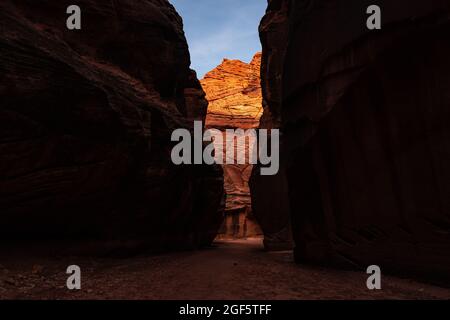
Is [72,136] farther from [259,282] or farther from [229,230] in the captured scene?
[229,230]

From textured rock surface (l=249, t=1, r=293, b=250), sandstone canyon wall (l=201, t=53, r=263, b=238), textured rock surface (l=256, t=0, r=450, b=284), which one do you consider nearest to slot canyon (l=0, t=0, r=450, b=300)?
textured rock surface (l=256, t=0, r=450, b=284)

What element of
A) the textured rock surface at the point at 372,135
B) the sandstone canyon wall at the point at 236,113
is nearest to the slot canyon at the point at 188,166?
the textured rock surface at the point at 372,135

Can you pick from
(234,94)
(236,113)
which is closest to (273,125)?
(236,113)

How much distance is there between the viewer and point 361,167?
10.2m

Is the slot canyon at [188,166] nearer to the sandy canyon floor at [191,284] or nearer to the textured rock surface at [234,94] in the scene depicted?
the sandy canyon floor at [191,284]

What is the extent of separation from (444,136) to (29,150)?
37.0ft

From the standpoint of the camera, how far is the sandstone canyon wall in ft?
155

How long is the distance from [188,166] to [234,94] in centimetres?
5732

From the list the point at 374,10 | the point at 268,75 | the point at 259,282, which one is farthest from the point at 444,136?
the point at 268,75

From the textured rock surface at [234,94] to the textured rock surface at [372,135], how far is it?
51086 mm

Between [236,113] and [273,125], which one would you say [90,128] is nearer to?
[273,125]

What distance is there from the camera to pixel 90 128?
12.2m

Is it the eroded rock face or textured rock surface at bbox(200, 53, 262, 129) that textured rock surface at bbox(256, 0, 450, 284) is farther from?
textured rock surface at bbox(200, 53, 262, 129)

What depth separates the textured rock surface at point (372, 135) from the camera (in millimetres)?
8086
